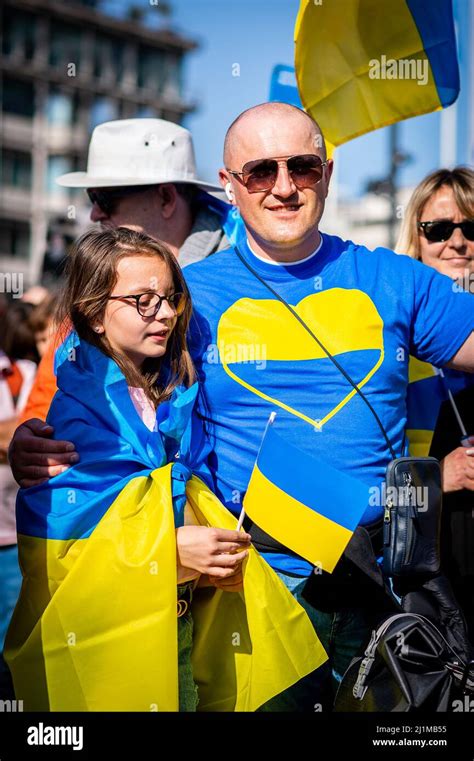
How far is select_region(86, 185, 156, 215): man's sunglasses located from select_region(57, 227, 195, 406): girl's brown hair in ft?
2.49

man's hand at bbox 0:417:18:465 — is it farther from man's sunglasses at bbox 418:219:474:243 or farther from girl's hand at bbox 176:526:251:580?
girl's hand at bbox 176:526:251:580

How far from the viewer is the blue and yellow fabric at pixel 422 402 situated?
3.37 m

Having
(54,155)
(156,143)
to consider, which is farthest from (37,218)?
(156,143)

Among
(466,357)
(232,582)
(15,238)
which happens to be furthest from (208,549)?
(15,238)

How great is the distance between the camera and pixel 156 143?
374cm

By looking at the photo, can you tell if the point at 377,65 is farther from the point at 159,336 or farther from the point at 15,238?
the point at 15,238

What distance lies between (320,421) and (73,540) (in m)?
0.74

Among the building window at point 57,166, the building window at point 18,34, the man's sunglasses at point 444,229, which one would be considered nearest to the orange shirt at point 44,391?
the man's sunglasses at point 444,229

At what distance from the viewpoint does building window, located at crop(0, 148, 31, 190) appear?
2096 inches

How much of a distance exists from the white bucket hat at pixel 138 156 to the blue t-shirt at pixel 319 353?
85 centimetres

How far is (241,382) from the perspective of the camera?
291cm

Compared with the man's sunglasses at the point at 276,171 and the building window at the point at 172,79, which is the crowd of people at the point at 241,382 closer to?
the man's sunglasses at the point at 276,171

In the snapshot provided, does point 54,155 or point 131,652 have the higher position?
point 54,155

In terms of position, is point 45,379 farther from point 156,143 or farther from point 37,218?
point 37,218
